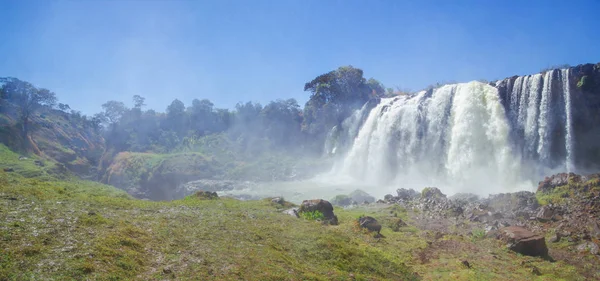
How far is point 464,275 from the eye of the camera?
947 centimetres

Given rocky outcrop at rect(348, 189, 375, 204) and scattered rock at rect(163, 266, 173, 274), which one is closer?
scattered rock at rect(163, 266, 173, 274)

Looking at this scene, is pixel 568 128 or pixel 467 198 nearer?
pixel 467 198

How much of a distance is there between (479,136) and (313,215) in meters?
21.2

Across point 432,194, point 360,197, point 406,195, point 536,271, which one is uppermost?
point 432,194

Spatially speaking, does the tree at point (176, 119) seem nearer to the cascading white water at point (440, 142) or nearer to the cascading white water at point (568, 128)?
the cascading white water at point (440, 142)

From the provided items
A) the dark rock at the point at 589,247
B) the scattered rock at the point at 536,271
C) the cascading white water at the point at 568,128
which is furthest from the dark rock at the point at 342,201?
the scattered rock at the point at 536,271

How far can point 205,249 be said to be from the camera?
810 cm

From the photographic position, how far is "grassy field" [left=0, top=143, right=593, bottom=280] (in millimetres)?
6207

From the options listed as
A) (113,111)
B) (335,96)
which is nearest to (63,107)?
(113,111)

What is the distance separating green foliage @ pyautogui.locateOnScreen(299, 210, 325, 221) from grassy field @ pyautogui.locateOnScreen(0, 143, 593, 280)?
76.3 inches

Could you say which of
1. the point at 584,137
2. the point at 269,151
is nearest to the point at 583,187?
the point at 584,137

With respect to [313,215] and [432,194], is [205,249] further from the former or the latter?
[432,194]

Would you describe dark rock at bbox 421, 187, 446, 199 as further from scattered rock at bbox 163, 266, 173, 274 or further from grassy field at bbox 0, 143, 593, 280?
scattered rock at bbox 163, 266, 173, 274

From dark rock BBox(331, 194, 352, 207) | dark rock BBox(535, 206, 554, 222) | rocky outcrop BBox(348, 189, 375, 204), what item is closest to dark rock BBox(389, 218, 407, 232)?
dark rock BBox(535, 206, 554, 222)
